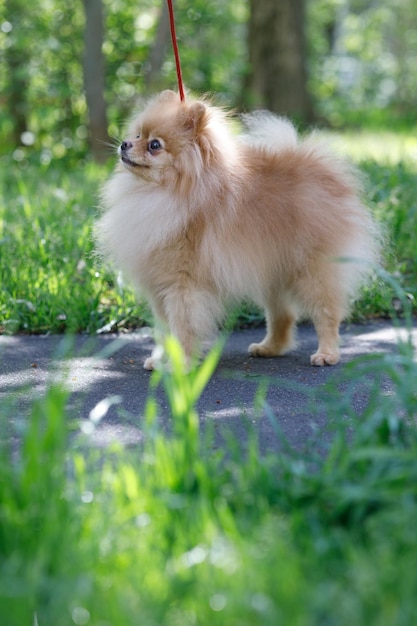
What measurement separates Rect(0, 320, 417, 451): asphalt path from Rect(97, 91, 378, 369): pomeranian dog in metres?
0.27

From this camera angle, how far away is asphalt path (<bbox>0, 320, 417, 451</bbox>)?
3.14 meters

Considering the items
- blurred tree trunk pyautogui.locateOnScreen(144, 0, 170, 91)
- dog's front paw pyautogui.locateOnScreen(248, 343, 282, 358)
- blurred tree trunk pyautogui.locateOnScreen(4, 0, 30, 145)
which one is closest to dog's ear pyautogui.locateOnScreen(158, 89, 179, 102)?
dog's front paw pyautogui.locateOnScreen(248, 343, 282, 358)

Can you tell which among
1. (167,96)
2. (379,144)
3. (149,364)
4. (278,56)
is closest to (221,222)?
(167,96)

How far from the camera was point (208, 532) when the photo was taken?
2.25 meters

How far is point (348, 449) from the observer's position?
2.70m

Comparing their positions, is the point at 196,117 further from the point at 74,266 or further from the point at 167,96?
the point at 74,266

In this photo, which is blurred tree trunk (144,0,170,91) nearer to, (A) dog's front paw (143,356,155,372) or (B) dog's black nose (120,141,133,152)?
(B) dog's black nose (120,141,133,152)

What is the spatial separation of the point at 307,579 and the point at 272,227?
7.71ft

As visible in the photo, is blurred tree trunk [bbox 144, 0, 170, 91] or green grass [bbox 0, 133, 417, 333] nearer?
green grass [bbox 0, 133, 417, 333]

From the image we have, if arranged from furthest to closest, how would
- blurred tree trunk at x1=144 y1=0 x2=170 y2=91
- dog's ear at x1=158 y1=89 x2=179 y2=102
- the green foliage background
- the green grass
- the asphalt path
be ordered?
the green foliage background → blurred tree trunk at x1=144 y1=0 x2=170 y2=91 → the green grass → dog's ear at x1=158 y1=89 x2=179 y2=102 → the asphalt path

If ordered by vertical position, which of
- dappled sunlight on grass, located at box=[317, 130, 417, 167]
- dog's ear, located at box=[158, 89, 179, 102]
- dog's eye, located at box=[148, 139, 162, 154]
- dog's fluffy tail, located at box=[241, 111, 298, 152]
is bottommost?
dappled sunlight on grass, located at box=[317, 130, 417, 167]

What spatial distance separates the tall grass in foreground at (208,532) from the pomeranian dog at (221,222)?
58.0 inches

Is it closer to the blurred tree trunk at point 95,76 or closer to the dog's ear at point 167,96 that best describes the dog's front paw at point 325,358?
the dog's ear at point 167,96

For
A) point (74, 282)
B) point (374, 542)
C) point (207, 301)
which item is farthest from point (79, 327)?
point (374, 542)
